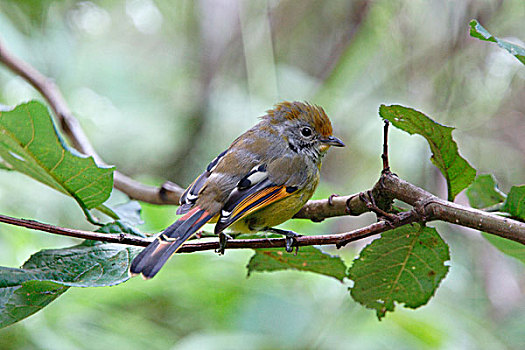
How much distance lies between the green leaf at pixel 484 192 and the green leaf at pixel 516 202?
301mm

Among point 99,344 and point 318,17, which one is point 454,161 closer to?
point 99,344

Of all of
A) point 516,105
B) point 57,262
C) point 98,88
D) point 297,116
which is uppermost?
point 98,88

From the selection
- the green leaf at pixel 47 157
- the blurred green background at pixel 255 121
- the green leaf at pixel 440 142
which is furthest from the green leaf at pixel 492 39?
the blurred green background at pixel 255 121

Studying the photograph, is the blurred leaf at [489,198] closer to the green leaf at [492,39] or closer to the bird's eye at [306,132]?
the green leaf at [492,39]

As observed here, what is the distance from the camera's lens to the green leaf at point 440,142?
1.50 m

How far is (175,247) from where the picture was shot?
1.54 meters

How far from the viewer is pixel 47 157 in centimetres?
152

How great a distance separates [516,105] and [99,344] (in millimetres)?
3540

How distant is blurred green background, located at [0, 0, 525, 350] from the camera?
302 centimetres

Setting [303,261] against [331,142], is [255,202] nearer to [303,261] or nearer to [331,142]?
[303,261]

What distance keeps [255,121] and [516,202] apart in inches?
123

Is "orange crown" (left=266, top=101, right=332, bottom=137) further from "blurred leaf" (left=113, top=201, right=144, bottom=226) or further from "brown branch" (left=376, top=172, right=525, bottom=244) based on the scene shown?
"brown branch" (left=376, top=172, right=525, bottom=244)

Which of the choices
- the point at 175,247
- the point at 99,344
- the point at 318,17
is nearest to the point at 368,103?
the point at 318,17

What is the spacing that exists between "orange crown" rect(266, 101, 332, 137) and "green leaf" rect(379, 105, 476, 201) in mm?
1090
